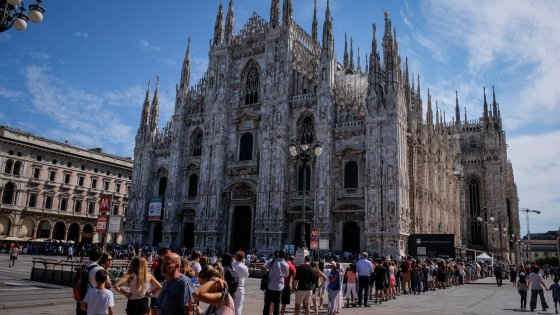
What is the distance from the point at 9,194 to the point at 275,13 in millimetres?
34931

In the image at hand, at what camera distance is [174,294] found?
5137 millimetres

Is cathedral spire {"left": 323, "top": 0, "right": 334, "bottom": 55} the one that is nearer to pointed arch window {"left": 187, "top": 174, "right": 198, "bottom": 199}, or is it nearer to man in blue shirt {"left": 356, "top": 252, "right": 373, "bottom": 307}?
pointed arch window {"left": 187, "top": 174, "right": 198, "bottom": 199}

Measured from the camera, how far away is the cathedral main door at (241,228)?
129 ft

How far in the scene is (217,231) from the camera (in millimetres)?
38969

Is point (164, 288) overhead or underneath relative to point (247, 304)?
overhead

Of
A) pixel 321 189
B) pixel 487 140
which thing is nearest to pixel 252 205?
pixel 321 189

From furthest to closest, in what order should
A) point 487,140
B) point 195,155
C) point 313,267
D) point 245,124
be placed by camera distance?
1. point 487,140
2. point 195,155
3. point 245,124
4. point 313,267

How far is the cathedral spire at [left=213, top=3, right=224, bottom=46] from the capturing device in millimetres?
44875

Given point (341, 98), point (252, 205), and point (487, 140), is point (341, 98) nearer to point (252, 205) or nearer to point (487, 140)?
point (252, 205)

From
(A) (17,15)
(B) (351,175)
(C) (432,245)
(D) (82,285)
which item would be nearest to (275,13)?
(B) (351,175)

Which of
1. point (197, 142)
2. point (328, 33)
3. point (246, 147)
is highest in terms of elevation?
point (328, 33)

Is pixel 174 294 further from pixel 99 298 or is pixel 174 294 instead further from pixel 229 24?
pixel 229 24

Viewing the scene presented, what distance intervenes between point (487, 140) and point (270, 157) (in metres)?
39.2

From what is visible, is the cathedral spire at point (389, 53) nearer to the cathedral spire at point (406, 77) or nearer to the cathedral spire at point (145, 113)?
the cathedral spire at point (406, 77)
